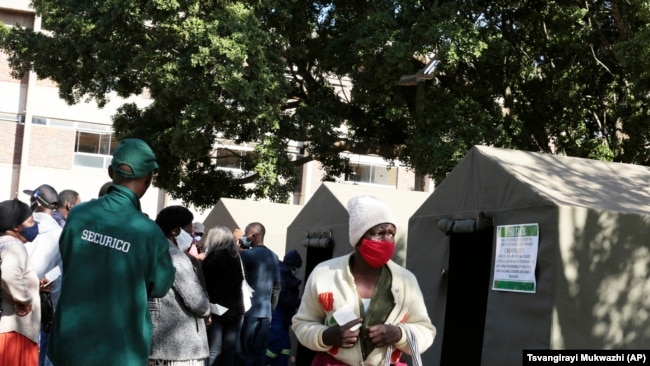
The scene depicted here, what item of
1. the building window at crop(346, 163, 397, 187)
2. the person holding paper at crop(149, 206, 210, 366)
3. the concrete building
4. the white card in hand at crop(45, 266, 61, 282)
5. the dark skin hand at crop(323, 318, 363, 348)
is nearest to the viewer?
the dark skin hand at crop(323, 318, 363, 348)

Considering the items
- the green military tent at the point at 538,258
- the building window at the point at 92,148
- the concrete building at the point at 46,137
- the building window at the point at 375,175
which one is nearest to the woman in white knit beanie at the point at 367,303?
the green military tent at the point at 538,258

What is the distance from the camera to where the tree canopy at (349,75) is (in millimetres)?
18797

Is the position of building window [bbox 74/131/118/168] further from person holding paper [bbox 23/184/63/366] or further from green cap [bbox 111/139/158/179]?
green cap [bbox 111/139/158/179]

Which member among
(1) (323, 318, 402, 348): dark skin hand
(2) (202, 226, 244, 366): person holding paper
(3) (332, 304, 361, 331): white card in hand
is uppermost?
(3) (332, 304, 361, 331): white card in hand

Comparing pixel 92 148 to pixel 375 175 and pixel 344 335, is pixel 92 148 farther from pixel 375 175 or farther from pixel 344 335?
pixel 344 335

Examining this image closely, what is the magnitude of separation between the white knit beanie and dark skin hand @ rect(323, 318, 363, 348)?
44 cm

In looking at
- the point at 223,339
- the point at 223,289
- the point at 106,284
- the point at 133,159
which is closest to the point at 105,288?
the point at 106,284

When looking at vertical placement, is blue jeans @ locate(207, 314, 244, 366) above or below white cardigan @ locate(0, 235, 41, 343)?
below

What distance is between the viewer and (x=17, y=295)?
Answer: 528 centimetres

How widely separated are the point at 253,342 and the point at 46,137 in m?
31.0

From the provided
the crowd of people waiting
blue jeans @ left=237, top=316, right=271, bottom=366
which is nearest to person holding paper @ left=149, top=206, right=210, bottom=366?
the crowd of people waiting

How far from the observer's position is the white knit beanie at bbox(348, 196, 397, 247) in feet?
13.0

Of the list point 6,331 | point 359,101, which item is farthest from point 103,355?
point 359,101

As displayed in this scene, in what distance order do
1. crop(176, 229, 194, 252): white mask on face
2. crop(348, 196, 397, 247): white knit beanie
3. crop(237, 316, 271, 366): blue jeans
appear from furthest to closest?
crop(237, 316, 271, 366): blue jeans < crop(176, 229, 194, 252): white mask on face < crop(348, 196, 397, 247): white knit beanie
